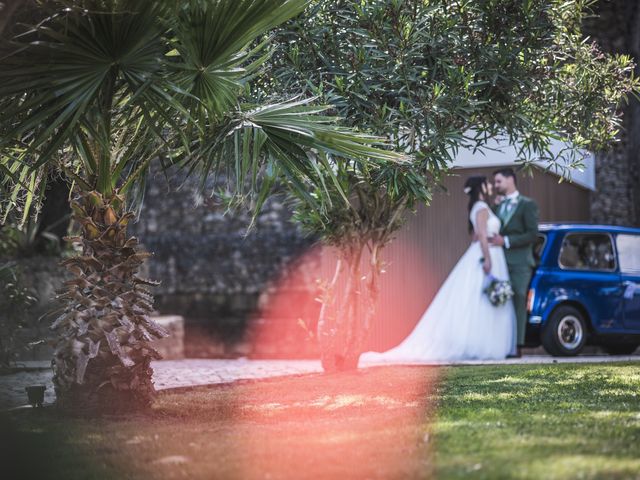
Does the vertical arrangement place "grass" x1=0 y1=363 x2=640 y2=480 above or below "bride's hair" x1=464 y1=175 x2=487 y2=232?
below

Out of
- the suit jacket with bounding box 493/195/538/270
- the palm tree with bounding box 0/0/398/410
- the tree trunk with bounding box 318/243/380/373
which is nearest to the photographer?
the palm tree with bounding box 0/0/398/410

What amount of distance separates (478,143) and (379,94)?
108 cm

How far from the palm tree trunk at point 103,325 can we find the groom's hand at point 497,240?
20.0 ft

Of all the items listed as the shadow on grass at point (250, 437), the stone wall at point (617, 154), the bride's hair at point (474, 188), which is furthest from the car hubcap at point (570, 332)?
the stone wall at point (617, 154)

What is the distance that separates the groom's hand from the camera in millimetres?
13281

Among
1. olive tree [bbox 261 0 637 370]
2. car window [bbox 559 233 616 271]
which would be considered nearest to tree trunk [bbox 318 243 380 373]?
→ olive tree [bbox 261 0 637 370]

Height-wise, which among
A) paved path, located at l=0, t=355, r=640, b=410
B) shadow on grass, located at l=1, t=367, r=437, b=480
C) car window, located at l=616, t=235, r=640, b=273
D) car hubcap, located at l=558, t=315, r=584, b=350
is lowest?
shadow on grass, located at l=1, t=367, r=437, b=480

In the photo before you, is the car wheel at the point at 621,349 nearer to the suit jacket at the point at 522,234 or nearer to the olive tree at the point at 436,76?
the suit jacket at the point at 522,234

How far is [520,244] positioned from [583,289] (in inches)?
38.3

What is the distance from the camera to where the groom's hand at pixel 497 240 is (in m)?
13.3

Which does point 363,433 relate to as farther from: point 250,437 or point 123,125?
point 123,125

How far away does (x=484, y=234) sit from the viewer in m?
13.4

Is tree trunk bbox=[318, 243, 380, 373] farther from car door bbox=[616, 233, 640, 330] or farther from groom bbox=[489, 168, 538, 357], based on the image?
car door bbox=[616, 233, 640, 330]

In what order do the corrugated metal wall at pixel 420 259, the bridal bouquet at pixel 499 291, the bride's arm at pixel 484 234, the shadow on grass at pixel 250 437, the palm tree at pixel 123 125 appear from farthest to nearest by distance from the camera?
the corrugated metal wall at pixel 420 259, the bride's arm at pixel 484 234, the bridal bouquet at pixel 499 291, the palm tree at pixel 123 125, the shadow on grass at pixel 250 437
